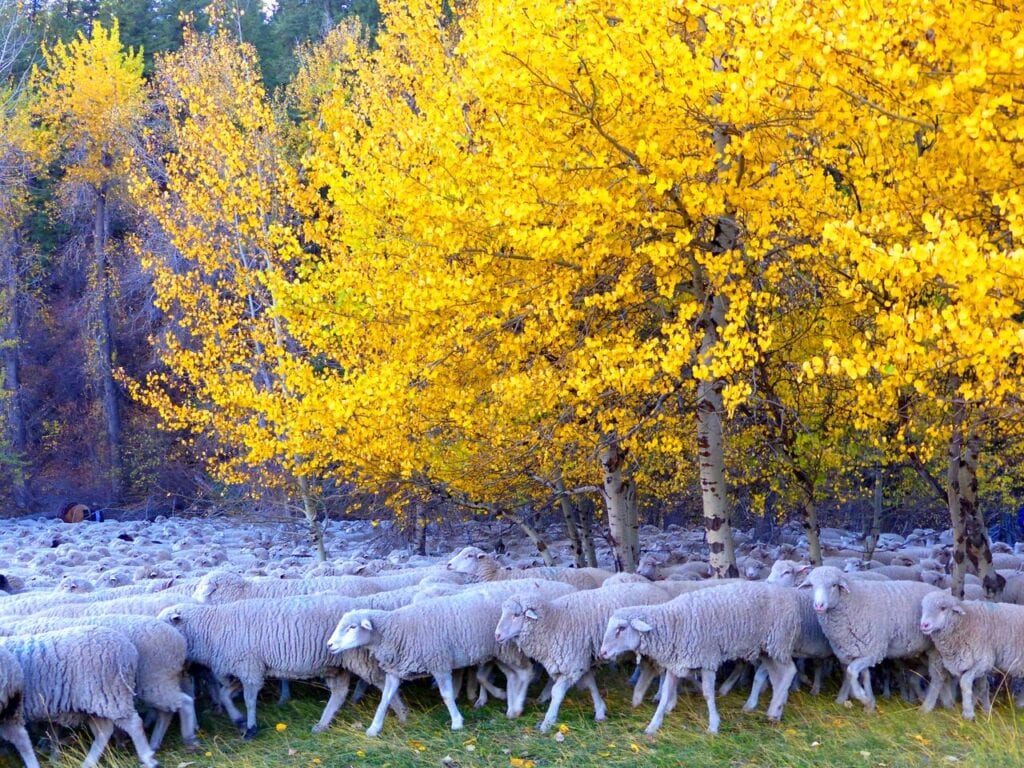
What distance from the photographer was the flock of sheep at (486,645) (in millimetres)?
7410

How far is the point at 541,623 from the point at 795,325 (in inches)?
188

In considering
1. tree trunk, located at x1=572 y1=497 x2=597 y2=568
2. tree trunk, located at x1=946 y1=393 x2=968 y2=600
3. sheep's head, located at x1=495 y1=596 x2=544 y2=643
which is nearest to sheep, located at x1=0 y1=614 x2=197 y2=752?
sheep's head, located at x1=495 y1=596 x2=544 y2=643

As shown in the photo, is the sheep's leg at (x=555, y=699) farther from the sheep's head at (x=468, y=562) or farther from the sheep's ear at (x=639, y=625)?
Result: the sheep's head at (x=468, y=562)

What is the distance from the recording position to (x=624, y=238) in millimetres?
9398

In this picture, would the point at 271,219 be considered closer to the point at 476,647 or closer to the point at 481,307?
the point at 481,307

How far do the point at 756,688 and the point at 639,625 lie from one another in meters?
1.29

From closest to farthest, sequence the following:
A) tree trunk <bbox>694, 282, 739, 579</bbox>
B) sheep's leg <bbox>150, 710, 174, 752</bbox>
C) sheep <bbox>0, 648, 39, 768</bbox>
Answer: sheep <bbox>0, 648, 39, 768</bbox>
sheep's leg <bbox>150, 710, 174, 752</bbox>
tree trunk <bbox>694, 282, 739, 579</bbox>

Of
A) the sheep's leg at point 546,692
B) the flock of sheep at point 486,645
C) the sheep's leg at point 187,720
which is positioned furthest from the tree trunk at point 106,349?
the sheep's leg at point 546,692

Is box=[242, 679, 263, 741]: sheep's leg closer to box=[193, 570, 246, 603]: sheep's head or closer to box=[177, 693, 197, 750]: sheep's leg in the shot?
box=[177, 693, 197, 750]: sheep's leg

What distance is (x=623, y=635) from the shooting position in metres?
8.08

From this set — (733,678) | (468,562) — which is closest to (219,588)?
(468,562)

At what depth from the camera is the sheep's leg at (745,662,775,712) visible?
329 inches

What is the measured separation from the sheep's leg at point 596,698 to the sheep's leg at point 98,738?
3.73m

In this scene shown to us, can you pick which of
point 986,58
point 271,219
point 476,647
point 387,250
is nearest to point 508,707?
point 476,647
